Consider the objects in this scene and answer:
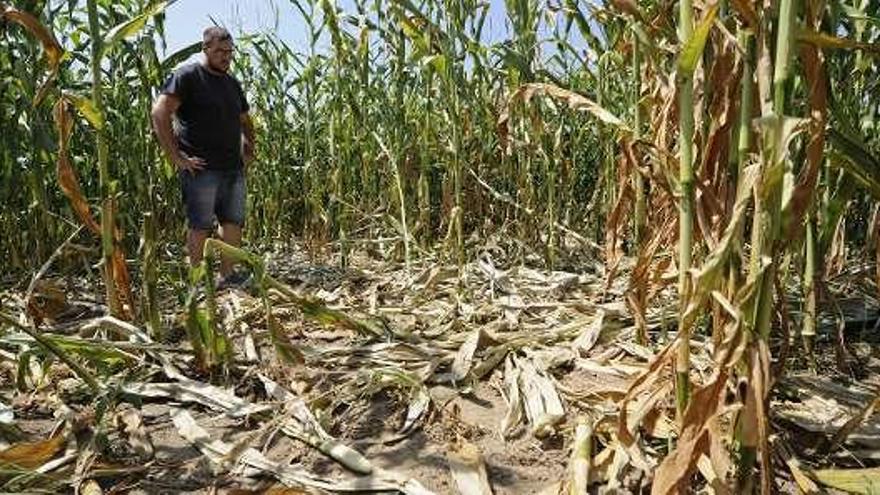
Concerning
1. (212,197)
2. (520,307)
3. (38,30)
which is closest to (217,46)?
(212,197)

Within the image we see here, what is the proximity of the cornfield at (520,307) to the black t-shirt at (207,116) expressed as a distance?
0.22 meters

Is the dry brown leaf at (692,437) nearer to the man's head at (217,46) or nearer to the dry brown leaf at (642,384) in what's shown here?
the dry brown leaf at (642,384)

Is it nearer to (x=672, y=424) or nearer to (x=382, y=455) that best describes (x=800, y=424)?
(x=672, y=424)

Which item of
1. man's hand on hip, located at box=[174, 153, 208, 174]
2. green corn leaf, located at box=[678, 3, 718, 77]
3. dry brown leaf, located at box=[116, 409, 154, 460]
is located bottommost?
dry brown leaf, located at box=[116, 409, 154, 460]

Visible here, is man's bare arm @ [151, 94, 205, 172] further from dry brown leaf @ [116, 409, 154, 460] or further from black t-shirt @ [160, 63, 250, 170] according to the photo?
dry brown leaf @ [116, 409, 154, 460]

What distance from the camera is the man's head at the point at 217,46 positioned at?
13.1 feet

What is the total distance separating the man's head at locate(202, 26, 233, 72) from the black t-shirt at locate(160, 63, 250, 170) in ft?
0.24

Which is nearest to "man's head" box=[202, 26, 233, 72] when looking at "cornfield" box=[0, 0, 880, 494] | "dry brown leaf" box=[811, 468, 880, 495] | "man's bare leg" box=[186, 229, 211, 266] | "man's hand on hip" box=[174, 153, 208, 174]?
"cornfield" box=[0, 0, 880, 494]

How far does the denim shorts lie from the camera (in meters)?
4.02

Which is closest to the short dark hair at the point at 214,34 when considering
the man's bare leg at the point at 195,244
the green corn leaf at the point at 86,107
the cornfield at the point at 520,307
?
the cornfield at the point at 520,307

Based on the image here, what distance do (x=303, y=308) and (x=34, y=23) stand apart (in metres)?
1.21

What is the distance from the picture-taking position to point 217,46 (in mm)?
4012

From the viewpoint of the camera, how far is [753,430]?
141 centimetres

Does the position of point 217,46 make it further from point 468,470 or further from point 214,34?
point 468,470
